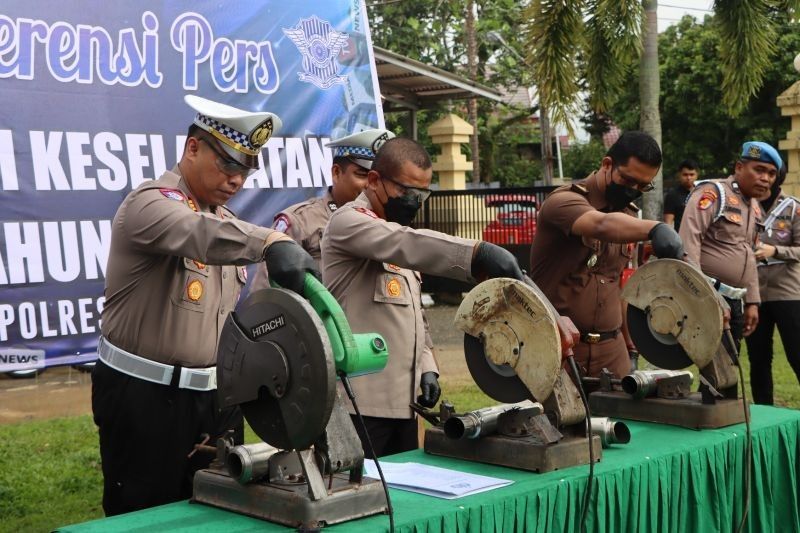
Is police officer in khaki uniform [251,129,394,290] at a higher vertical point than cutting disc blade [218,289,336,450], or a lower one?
higher

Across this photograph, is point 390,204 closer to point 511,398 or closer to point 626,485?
point 511,398

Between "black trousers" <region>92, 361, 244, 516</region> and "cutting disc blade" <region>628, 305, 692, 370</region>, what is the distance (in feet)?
4.84

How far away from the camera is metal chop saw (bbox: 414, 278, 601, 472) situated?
264 cm

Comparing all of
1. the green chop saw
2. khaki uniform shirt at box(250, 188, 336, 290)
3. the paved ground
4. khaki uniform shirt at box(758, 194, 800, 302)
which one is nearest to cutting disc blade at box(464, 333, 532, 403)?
the green chop saw

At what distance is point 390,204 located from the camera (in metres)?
3.09

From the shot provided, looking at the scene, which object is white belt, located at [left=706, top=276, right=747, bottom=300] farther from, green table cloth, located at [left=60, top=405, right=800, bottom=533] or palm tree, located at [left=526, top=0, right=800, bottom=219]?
palm tree, located at [left=526, top=0, right=800, bottom=219]

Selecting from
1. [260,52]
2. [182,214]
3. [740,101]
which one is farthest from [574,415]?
[740,101]

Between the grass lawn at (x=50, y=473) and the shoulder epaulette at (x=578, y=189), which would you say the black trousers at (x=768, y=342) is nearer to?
the grass lawn at (x=50, y=473)

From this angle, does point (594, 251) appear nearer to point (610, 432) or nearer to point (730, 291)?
point (610, 432)

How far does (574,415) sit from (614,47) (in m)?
7.40

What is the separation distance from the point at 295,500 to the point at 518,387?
80cm

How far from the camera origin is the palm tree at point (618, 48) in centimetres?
957

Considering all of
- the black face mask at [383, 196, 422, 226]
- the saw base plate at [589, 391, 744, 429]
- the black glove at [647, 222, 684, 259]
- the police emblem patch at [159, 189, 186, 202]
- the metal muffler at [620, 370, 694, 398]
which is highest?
the police emblem patch at [159, 189, 186, 202]

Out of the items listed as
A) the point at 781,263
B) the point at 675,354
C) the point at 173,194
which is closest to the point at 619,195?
the point at 675,354
